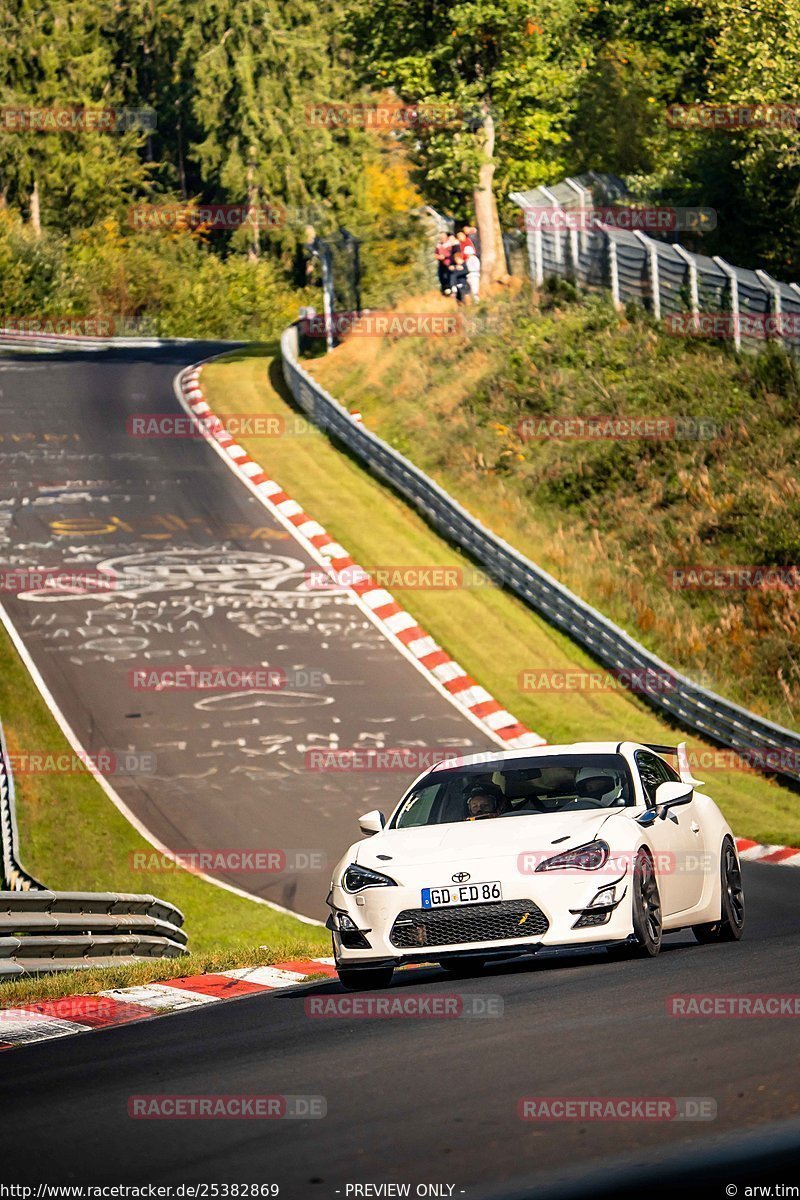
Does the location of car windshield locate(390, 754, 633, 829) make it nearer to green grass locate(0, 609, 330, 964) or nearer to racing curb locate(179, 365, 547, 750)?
green grass locate(0, 609, 330, 964)

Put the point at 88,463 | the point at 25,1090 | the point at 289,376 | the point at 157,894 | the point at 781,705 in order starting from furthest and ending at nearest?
1. the point at 289,376
2. the point at 88,463
3. the point at 781,705
4. the point at 157,894
5. the point at 25,1090

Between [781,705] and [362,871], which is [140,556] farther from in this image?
[362,871]

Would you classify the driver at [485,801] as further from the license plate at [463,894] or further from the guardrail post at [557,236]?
the guardrail post at [557,236]

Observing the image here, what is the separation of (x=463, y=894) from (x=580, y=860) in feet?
2.28

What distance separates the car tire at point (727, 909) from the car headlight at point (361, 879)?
2470 millimetres

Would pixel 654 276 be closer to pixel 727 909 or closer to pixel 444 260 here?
pixel 444 260

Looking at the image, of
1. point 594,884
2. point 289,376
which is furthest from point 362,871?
point 289,376

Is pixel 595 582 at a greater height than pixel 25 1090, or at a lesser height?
lesser

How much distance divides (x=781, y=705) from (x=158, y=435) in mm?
17434

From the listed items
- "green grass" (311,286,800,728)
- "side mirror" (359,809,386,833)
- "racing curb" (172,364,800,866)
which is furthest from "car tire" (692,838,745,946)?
"green grass" (311,286,800,728)

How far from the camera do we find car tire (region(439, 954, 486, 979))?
34.3 feet

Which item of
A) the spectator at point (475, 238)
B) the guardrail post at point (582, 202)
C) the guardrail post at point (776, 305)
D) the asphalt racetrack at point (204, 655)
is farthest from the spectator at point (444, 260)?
the guardrail post at point (776, 305)

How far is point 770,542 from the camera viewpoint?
2798cm

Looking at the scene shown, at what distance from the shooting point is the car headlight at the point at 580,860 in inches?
375
